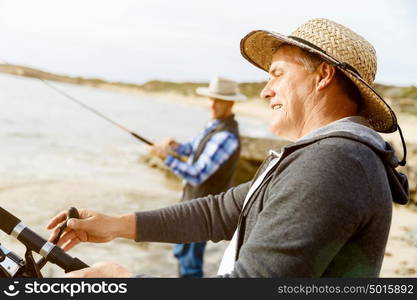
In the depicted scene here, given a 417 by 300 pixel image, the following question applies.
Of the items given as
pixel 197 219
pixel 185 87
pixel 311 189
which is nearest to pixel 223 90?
pixel 197 219

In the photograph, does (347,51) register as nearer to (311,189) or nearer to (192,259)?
(311,189)

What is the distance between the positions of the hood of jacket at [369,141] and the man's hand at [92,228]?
797mm

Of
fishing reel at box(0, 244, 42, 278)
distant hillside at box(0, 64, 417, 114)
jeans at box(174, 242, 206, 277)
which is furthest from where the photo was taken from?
distant hillside at box(0, 64, 417, 114)

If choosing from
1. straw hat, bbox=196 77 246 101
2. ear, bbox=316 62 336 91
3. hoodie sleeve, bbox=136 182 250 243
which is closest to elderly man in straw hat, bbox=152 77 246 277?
straw hat, bbox=196 77 246 101

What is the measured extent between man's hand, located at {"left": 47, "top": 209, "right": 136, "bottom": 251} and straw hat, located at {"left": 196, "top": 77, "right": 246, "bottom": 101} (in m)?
2.69

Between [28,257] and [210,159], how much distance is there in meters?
2.68

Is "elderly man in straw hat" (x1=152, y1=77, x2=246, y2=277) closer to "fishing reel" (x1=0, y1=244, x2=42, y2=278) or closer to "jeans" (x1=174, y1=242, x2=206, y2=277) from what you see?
"jeans" (x1=174, y1=242, x2=206, y2=277)

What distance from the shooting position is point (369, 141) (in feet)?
4.27

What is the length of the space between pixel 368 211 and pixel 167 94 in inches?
3806

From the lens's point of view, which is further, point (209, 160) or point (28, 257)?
point (209, 160)

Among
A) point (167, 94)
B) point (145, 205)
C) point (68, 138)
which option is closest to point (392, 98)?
point (68, 138)

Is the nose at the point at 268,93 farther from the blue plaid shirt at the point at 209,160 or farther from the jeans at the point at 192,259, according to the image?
the jeans at the point at 192,259

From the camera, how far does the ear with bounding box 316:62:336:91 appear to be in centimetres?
158

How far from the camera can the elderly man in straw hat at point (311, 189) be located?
1.19 metres
